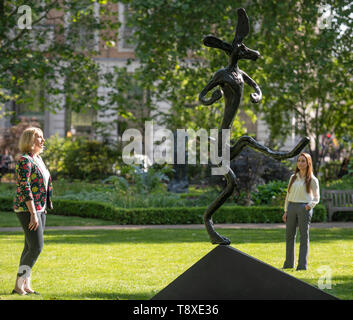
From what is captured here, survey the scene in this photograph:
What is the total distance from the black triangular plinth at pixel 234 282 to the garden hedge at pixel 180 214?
9.38 meters

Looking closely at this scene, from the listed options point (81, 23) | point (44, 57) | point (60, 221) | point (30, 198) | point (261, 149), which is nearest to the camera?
point (261, 149)

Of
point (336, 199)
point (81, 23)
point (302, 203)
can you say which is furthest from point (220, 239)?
point (81, 23)

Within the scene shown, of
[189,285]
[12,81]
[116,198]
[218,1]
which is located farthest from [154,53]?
[189,285]

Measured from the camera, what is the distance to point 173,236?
41.3ft

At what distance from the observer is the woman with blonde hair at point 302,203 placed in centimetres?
852

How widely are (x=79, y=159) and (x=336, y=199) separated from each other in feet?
42.4

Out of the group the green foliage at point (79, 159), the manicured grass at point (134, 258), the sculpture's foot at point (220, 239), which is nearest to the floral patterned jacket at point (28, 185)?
the manicured grass at point (134, 258)

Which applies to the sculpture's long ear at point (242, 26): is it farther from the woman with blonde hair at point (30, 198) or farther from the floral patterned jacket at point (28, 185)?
the floral patterned jacket at point (28, 185)

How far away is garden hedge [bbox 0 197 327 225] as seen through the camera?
49.2 ft

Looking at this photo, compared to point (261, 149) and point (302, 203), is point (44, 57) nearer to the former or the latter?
point (302, 203)

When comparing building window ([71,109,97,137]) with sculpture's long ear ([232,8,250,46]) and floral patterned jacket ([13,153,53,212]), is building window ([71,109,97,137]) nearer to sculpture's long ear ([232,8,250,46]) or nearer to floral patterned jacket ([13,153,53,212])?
floral patterned jacket ([13,153,53,212])

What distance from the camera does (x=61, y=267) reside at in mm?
8828

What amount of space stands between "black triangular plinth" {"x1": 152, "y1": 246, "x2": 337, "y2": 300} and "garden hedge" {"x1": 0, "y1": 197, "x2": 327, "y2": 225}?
30.8 ft

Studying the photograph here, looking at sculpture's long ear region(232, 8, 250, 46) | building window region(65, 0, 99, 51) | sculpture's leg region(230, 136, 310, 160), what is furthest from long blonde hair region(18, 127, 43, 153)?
building window region(65, 0, 99, 51)
